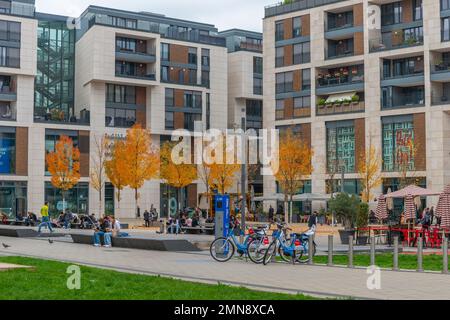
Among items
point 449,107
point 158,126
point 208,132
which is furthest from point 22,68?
point 449,107

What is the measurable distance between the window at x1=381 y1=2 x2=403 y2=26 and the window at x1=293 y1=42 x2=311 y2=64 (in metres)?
8.14

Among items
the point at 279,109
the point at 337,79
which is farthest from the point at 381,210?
the point at 279,109

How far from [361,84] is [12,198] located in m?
34.9

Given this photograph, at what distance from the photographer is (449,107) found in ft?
201

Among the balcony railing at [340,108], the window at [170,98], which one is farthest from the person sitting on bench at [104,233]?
the window at [170,98]

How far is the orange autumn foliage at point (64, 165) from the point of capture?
230ft

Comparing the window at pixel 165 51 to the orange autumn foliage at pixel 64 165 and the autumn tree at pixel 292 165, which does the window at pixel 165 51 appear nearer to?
the orange autumn foliage at pixel 64 165

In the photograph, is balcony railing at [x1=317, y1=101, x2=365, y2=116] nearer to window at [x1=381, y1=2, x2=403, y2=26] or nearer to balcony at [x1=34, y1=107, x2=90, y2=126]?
window at [x1=381, y1=2, x2=403, y2=26]

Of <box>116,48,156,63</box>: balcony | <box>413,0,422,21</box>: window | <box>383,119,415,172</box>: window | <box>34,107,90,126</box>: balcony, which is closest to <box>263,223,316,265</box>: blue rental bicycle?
<box>383,119,415,172</box>: window

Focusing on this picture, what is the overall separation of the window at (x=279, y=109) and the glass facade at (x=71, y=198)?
2080 cm

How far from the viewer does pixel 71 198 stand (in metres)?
75.4

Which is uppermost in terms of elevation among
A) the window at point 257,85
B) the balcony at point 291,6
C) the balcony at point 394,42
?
the balcony at point 291,6

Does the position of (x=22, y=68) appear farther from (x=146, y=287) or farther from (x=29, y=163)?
(x=146, y=287)

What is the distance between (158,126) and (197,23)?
65.0 ft
